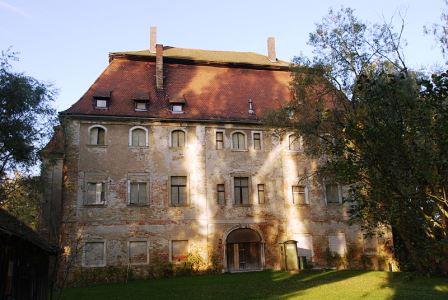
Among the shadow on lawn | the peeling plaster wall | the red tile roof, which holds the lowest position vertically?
the shadow on lawn

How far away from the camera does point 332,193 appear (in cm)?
2786

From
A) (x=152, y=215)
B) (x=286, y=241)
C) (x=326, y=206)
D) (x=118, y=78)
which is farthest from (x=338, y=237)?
(x=118, y=78)

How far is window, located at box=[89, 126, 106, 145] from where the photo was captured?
25344 mm

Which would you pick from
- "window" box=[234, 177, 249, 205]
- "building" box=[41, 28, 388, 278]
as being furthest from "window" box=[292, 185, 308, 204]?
"window" box=[234, 177, 249, 205]

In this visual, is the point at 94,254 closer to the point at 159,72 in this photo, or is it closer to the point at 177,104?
the point at 177,104

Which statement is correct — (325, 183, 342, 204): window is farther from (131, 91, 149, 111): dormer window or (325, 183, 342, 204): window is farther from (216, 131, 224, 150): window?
(131, 91, 149, 111): dormer window

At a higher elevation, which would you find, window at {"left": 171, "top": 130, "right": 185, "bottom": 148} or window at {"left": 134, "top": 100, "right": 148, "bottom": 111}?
window at {"left": 134, "top": 100, "right": 148, "bottom": 111}

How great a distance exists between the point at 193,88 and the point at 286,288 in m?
15.2

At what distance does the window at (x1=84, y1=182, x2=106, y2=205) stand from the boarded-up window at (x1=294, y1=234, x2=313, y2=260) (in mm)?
11230

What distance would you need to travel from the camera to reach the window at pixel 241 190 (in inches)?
1038

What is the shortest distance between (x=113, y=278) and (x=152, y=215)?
383 centimetres

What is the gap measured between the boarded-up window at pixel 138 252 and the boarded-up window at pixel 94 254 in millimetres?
1449

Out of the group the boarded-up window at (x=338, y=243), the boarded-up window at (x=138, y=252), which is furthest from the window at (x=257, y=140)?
the boarded-up window at (x=138, y=252)

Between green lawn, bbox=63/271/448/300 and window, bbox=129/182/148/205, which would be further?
window, bbox=129/182/148/205
